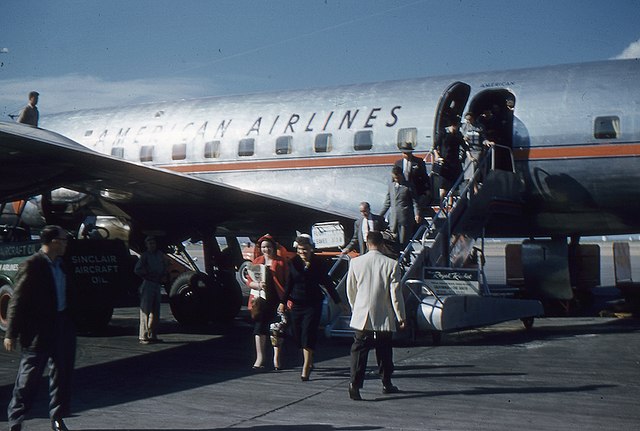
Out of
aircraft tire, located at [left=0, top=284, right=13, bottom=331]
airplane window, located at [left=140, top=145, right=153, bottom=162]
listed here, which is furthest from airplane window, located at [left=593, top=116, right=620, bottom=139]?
aircraft tire, located at [left=0, top=284, right=13, bottom=331]

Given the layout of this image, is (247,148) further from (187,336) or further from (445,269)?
(445,269)

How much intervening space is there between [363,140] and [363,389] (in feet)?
26.9

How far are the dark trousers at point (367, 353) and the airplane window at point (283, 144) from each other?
30.5ft

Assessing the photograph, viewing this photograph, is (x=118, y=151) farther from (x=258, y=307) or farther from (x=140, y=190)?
(x=258, y=307)

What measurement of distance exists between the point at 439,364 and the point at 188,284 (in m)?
7.01

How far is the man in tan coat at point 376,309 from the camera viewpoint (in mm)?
8992

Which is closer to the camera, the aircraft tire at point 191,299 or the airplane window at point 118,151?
the aircraft tire at point 191,299

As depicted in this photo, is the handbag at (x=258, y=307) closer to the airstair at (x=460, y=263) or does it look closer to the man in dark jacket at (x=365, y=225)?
the airstair at (x=460, y=263)

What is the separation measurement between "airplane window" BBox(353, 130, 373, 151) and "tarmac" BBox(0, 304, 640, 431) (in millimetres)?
4500

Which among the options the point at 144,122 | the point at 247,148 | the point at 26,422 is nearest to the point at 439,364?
the point at 26,422

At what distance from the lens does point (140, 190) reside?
14867 millimetres

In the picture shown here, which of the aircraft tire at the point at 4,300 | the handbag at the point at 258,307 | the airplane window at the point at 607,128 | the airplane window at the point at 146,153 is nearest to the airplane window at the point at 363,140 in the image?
the airplane window at the point at 607,128

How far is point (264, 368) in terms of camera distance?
11102 mm

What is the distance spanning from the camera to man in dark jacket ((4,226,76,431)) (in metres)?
7.19
